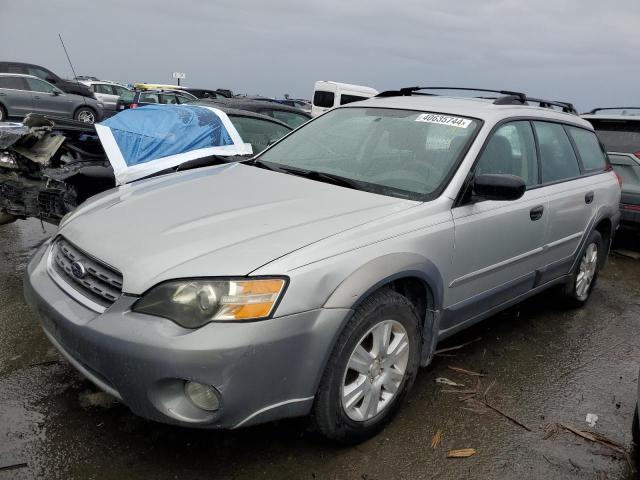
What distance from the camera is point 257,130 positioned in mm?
5773

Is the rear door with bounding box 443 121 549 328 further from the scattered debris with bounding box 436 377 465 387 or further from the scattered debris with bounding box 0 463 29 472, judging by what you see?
the scattered debris with bounding box 0 463 29 472

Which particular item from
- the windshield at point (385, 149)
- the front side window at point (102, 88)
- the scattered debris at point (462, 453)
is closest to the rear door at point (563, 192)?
the windshield at point (385, 149)

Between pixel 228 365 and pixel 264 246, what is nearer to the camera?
pixel 228 365

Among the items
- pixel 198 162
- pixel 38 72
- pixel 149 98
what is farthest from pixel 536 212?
pixel 38 72

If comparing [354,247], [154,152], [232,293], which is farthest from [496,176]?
[154,152]

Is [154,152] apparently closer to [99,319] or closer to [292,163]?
[292,163]

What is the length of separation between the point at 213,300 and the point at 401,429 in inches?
50.4

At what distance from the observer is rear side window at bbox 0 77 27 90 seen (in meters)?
13.8

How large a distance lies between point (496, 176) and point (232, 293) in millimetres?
1539

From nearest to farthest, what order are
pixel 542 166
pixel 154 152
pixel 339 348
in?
pixel 339 348 < pixel 542 166 < pixel 154 152

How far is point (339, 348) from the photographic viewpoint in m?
2.16

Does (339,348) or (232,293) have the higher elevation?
(232,293)

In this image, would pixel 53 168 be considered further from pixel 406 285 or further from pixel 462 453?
pixel 462 453

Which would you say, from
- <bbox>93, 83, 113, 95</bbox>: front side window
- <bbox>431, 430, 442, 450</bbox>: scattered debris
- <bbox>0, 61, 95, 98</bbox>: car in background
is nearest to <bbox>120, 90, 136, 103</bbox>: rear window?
<bbox>0, 61, 95, 98</bbox>: car in background
